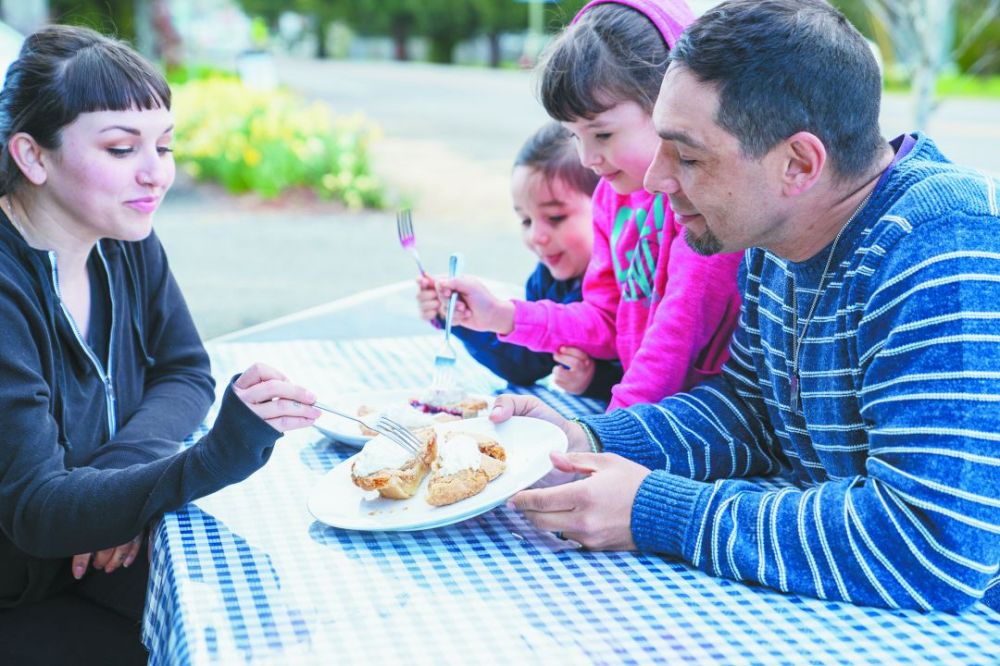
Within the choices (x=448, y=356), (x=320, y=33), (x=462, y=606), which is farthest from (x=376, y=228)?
(x=320, y=33)

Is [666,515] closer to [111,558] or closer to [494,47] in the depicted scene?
[111,558]

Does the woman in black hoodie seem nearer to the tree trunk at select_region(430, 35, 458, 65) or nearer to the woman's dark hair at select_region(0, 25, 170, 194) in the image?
the woman's dark hair at select_region(0, 25, 170, 194)

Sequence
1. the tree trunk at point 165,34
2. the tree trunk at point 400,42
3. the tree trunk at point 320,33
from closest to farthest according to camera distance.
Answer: the tree trunk at point 165,34 < the tree trunk at point 400,42 < the tree trunk at point 320,33

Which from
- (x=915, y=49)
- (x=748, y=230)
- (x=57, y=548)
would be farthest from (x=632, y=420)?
(x=915, y=49)

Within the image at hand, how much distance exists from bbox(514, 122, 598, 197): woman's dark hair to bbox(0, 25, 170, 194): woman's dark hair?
0.94 meters

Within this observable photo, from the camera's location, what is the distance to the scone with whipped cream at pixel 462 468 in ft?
4.92

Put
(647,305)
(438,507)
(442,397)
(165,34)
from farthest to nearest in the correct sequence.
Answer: (165,34), (647,305), (442,397), (438,507)

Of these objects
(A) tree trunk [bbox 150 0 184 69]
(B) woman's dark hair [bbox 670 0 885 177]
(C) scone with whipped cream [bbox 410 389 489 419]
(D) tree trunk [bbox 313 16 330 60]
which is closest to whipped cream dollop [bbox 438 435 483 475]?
(C) scone with whipped cream [bbox 410 389 489 419]

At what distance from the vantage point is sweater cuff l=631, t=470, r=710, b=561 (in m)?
1.40

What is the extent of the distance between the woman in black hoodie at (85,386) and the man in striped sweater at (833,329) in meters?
0.54

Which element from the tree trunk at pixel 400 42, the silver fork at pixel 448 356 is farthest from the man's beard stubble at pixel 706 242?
the tree trunk at pixel 400 42

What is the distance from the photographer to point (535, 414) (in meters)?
1.85

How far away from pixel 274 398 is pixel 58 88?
73cm

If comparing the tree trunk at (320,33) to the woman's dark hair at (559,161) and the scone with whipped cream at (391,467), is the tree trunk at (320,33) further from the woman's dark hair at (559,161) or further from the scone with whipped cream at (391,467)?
the scone with whipped cream at (391,467)
